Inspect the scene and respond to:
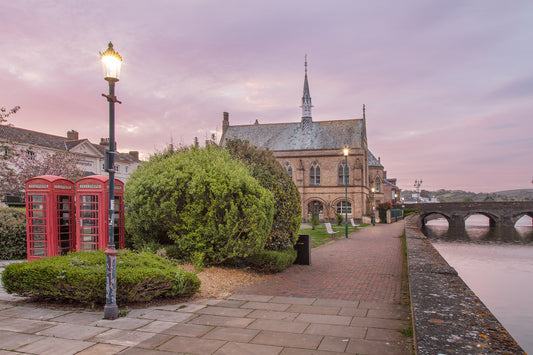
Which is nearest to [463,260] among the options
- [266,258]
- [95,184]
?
[266,258]

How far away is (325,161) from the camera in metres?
48.8

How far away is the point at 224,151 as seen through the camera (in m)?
11.8

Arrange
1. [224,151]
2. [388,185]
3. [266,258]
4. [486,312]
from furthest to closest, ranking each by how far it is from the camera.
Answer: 1. [388,185]
2. [224,151]
3. [266,258]
4. [486,312]

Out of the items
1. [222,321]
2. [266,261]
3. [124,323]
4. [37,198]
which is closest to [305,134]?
[266,261]

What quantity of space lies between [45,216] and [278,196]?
646 cm

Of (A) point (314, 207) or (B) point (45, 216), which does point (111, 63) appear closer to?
(B) point (45, 216)

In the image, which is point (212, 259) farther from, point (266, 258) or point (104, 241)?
point (104, 241)

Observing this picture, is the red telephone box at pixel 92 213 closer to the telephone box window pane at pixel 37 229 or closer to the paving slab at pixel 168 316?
the telephone box window pane at pixel 37 229

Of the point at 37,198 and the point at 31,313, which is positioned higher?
the point at 37,198

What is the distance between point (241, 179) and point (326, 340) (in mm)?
5333

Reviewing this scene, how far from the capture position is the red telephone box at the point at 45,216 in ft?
33.2

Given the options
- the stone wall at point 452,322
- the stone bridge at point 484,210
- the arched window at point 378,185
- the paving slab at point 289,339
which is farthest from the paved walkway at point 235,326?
the stone bridge at point 484,210

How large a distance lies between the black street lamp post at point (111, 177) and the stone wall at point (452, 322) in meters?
4.78

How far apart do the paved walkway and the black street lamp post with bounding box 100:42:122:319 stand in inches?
12.9
